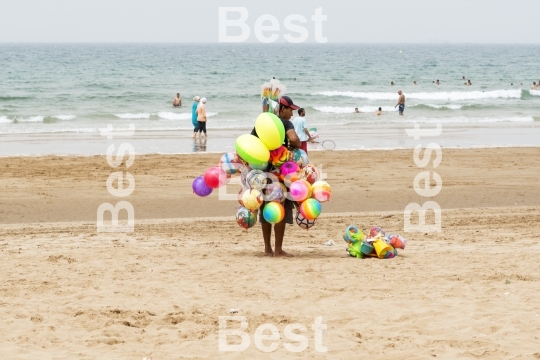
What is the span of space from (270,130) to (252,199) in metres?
0.72

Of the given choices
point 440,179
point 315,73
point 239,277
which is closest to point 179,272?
point 239,277

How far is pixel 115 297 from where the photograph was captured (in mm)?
6348

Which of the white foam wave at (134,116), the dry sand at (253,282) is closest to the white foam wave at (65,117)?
the white foam wave at (134,116)

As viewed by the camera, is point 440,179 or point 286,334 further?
point 440,179

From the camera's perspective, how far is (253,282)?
22.5ft

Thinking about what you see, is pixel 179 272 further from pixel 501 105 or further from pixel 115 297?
pixel 501 105

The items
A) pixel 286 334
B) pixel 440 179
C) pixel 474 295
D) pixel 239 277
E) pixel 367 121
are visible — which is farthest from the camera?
pixel 367 121

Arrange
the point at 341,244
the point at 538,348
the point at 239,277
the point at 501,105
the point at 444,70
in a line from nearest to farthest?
the point at 538,348
the point at 239,277
the point at 341,244
the point at 501,105
the point at 444,70

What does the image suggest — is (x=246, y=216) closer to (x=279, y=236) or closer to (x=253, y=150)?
(x=279, y=236)

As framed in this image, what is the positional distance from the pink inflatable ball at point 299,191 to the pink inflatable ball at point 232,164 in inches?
22.1

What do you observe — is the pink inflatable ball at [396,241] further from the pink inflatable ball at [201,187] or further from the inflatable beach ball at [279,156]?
the pink inflatable ball at [201,187]

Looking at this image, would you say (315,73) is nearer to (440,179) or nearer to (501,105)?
(501,105)

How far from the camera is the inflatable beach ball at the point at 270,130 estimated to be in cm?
740

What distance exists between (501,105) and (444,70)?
43.2 metres
